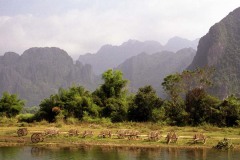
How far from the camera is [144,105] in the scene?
59250 millimetres

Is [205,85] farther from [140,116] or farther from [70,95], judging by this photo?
[70,95]

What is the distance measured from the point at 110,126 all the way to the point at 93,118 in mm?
11213

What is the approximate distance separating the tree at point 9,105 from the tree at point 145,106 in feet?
80.9

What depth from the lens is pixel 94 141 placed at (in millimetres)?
36406

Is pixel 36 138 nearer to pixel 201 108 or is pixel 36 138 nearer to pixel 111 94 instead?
pixel 201 108

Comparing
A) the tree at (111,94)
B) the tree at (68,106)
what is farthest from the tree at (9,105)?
the tree at (111,94)

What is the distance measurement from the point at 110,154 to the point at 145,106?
98.3 feet

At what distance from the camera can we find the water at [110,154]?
91.4 ft

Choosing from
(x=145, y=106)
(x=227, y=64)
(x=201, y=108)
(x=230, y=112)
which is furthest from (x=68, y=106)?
(x=227, y=64)

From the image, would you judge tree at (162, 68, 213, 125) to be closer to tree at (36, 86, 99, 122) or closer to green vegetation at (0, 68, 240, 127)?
green vegetation at (0, 68, 240, 127)

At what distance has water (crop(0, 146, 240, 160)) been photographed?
27.9 metres

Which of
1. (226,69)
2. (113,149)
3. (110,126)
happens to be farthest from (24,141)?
(226,69)

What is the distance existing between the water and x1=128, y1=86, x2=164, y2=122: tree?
86.7 feet

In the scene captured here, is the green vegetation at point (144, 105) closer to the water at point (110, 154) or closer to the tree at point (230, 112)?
the tree at point (230, 112)
